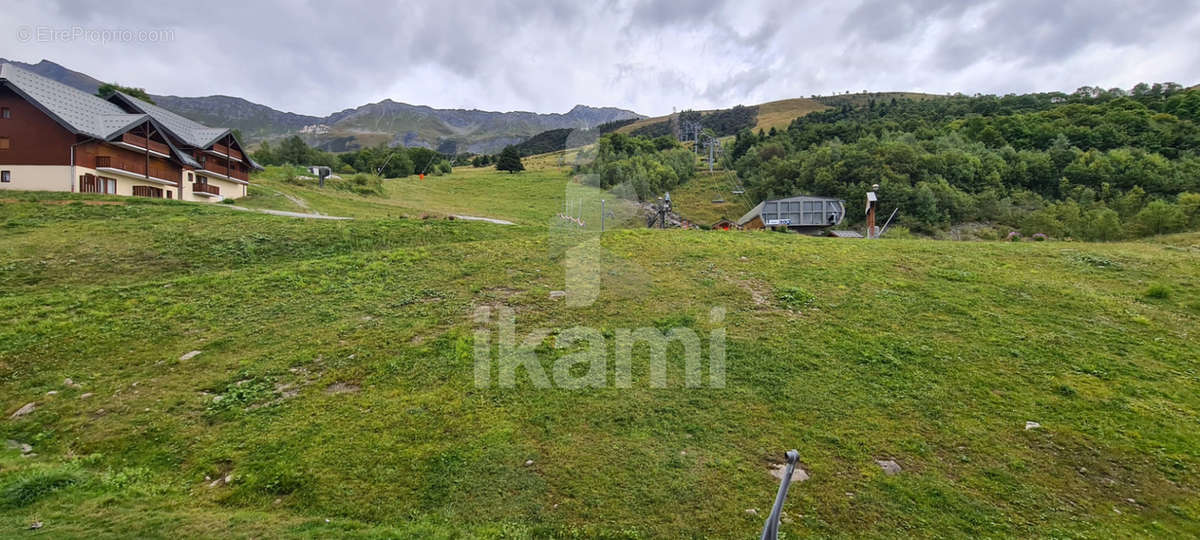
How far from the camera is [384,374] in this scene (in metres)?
8.64

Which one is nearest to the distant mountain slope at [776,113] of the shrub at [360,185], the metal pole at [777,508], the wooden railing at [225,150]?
the shrub at [360,185]

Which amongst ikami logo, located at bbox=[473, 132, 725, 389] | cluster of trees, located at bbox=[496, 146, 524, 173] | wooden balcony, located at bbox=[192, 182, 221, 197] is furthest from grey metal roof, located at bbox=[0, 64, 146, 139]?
cluster of trees, located at bbox=[496, 146, 524, 173]

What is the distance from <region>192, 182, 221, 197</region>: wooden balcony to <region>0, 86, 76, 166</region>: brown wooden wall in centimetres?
891

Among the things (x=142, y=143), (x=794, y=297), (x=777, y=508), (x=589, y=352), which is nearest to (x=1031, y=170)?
(x=794, y=297)

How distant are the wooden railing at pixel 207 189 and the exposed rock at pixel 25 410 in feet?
117

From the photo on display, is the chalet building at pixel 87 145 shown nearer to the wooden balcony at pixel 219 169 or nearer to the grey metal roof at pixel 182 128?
the grey metal roof at pixel 182 128

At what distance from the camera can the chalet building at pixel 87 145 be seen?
89.5 feet

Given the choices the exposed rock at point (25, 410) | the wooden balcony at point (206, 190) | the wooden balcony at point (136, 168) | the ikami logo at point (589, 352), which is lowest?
the exposed rock at point (25, 410)

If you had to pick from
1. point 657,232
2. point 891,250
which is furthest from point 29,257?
point 891,250

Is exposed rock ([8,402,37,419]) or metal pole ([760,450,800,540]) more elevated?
metal pole ([760,450,800,540])

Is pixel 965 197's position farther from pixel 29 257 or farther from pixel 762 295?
pixel 29 257

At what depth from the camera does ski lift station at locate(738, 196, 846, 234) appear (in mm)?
41250

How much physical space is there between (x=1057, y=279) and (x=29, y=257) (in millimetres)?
27856

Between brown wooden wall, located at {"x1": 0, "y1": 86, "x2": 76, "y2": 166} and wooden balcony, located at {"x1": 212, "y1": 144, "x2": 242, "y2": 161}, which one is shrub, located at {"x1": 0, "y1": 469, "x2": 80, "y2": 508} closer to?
brown wooden wall, located at {"x1": 0, "y1": 86, "x2": 76, "y2": 166}
